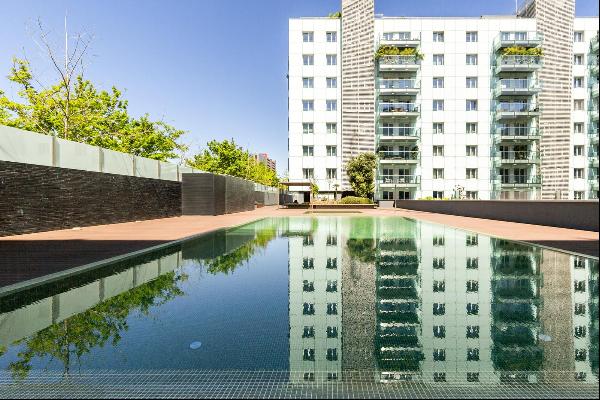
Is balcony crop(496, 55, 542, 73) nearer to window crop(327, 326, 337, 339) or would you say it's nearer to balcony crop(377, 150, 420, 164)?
balcony crop(377, 150, 420, 164)

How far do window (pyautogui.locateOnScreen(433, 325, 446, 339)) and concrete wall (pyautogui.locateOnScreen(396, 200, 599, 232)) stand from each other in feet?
27.2

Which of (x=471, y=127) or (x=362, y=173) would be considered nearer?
(x=362, y=173)

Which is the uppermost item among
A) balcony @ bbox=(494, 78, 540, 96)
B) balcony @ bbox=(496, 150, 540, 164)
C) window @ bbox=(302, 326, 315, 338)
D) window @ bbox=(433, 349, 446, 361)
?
balcony @ bbox=(494, 78, 540, 96)

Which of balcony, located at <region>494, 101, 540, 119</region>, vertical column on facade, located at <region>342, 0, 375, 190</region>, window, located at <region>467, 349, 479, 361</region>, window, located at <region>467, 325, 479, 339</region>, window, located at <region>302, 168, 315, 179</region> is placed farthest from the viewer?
window, located at <region>302, 168, 315, 179</region>

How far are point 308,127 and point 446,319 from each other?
44337mm

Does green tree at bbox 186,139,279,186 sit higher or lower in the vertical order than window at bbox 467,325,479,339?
higher

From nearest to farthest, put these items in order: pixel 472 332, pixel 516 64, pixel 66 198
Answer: pixel 472 332 < pixel 66 198 < pixel 516 64

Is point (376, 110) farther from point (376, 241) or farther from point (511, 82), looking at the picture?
point (376, 241)

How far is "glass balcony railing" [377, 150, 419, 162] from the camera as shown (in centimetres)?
4684

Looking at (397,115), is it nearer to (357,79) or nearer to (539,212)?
(357,79)

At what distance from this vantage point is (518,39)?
47.2 m

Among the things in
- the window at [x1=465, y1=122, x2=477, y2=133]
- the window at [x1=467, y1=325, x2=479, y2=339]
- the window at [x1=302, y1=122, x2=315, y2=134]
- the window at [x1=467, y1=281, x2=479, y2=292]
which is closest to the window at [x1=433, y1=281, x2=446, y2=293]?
the window at [x1=467, y1=281, x2=479, y2=292]

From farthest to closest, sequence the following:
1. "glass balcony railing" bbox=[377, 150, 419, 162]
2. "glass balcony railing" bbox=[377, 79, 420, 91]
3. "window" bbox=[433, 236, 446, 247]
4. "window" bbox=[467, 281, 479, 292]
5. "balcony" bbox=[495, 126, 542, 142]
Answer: "glass balcony railing" bbox=[377, 150, 419, 162] → "glass balcony railing" bbox=[377, 79, 420, 91] → "balcony" bbox=[495, 126, 542, 142] → "window" bbox=[433, 236, 446, 247] → "window" bbox=[467, 281, 479, 292]

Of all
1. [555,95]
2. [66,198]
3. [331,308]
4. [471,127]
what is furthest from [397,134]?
[331,308]
